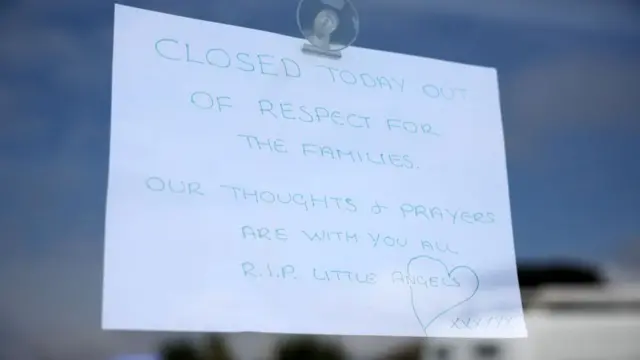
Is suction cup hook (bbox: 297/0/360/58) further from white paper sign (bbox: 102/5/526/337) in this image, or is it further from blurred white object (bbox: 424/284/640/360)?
blurred white object (bbox: 424/284/640/360)

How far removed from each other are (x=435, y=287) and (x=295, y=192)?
16 centimetres

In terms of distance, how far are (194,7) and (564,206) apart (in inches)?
17.3

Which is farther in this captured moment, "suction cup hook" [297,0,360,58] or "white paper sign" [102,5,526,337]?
"suction cup hook" [297,0,360,58]

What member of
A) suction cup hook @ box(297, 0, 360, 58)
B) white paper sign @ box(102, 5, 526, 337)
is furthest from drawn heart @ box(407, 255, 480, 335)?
suction cup hook @ box(297, 0, 360, 58)

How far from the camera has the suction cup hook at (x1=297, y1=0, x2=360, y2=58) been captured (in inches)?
38.6

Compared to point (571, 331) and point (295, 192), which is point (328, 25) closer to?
point (295, 192)

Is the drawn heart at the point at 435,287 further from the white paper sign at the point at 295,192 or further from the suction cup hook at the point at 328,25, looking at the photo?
the suction cup hook at the point at 328,25

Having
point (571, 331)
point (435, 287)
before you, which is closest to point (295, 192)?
point (435, 287)

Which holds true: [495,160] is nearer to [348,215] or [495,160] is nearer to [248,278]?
[348,215]

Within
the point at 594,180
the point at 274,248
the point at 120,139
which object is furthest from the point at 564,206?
the point at 120,139

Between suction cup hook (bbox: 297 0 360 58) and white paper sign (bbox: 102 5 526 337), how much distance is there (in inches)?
0.5

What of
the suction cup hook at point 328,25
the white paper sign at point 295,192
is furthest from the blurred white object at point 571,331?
the suction cup hook at point 328,25

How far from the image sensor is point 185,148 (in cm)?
87

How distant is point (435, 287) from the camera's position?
0.92m
